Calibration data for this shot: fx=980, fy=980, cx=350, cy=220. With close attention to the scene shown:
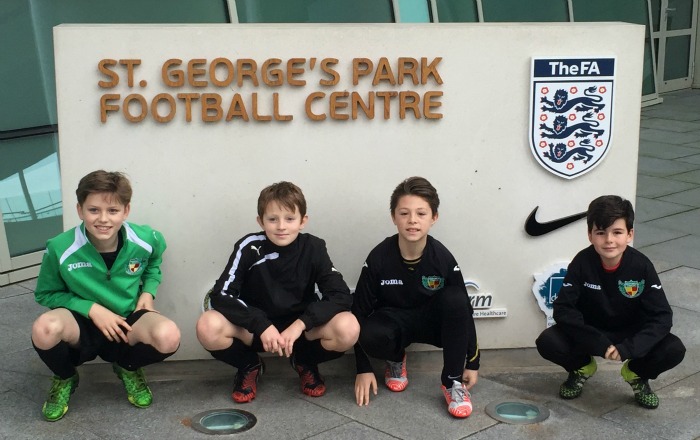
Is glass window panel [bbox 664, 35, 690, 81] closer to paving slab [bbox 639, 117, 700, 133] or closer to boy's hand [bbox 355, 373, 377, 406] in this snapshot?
paving slab [bbox 639, 117, 700, 133]

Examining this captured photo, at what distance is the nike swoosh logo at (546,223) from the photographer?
15.9 ft

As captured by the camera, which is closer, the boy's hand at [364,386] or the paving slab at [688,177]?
the boy's hand at [364,386]

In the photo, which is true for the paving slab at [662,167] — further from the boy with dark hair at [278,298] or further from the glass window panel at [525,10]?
the boy with dark hair at [278,298]

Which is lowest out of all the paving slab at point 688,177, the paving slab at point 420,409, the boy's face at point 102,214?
the paving slab at point 420,409

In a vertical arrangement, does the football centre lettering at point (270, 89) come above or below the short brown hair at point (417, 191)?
above

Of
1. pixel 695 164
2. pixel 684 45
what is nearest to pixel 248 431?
pixel 695 164

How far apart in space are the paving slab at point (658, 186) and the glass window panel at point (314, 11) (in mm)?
2830

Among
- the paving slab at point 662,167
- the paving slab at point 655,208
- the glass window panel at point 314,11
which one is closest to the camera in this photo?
the glass window panel at point 314,11

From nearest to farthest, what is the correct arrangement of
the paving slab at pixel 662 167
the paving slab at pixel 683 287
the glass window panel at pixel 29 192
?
the paving slab at pixel 683 287
the glass window panel at pixel 29 192
the paving slab at pixel 662 167

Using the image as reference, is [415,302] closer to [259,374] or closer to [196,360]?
[259,374]

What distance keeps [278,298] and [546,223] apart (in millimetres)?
1400

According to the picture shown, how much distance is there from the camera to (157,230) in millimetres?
4719

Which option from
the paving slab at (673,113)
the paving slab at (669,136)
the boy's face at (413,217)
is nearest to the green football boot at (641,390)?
the boy's face at (413,217)

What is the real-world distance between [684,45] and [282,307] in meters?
13.2
